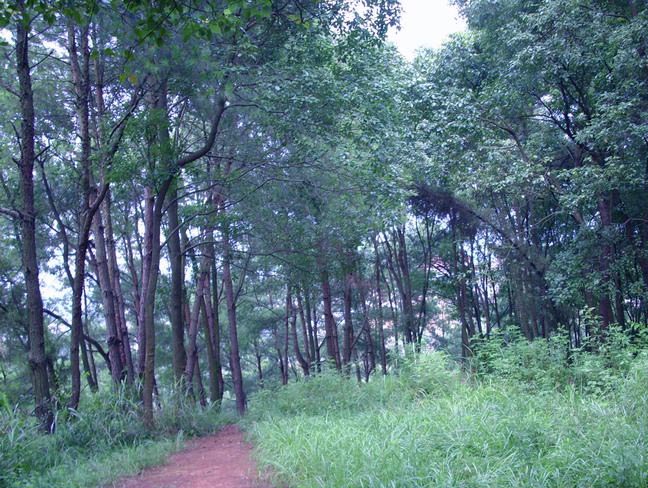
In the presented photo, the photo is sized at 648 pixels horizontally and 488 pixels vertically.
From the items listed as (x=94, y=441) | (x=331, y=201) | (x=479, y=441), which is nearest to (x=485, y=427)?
(x=479, y=441)

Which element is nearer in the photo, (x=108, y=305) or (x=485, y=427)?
(x=485, y=427)

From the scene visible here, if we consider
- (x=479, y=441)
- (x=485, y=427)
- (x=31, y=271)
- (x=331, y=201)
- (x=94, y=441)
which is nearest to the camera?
(x=479, y=441)

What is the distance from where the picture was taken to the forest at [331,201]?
5508mm

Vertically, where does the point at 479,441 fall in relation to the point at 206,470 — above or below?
above

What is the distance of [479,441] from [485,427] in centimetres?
29

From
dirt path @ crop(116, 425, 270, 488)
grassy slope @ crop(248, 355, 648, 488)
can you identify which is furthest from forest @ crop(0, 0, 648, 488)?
dirt path @ crop(116, 425, 270, 488)

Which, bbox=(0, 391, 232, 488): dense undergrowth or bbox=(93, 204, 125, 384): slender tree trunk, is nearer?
bbox=(0, 391, 232, 488): dense undergrowth

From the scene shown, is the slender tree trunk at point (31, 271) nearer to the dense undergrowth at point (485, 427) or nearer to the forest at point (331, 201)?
the forest at point (331, 201)

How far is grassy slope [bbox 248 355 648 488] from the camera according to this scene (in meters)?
4.48

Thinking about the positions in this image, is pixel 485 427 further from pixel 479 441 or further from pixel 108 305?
pixel 108 305

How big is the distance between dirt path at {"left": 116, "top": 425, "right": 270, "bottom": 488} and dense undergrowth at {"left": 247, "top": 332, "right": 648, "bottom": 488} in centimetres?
24

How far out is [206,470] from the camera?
6547 mm

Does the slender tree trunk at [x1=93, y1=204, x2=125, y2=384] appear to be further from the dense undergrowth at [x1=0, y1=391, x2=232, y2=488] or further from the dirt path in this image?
the dirt path

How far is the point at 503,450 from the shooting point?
5109 millimetres
